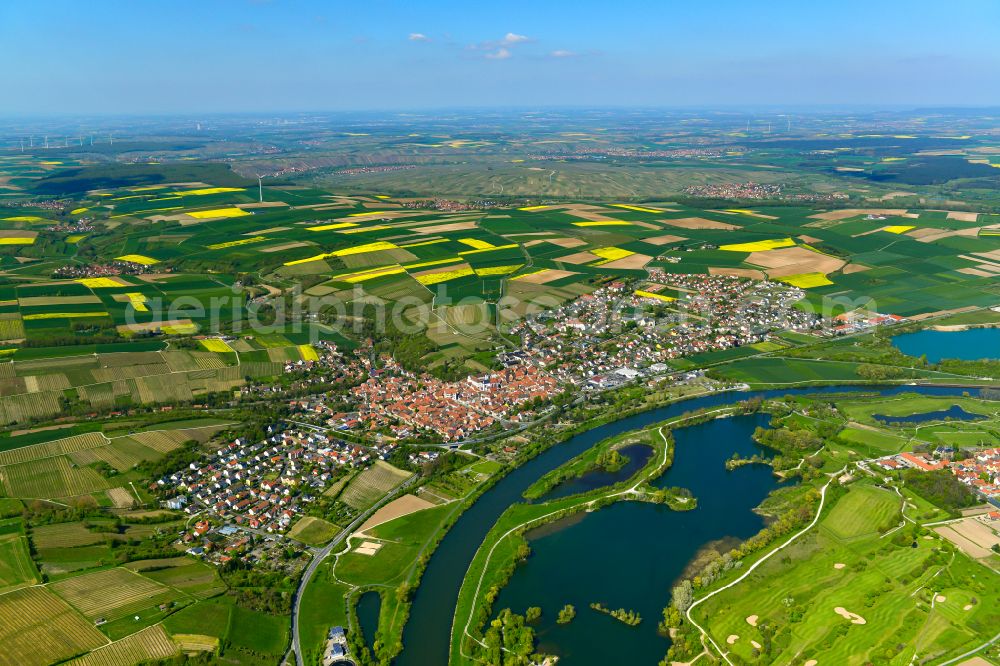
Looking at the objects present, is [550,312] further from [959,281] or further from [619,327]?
[959,281]

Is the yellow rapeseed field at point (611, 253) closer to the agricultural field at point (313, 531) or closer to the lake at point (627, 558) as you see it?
the lake at point (627, 558)

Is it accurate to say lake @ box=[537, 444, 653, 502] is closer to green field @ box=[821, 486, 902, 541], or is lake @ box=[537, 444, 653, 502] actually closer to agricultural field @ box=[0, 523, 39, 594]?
green field @ box=[821, 486, 902, 541]

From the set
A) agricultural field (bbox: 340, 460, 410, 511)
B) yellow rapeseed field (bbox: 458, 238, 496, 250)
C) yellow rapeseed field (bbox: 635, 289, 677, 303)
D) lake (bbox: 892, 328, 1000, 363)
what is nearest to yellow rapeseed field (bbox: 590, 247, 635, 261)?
yellow rapeseed field (bbox: 635, 289, 677, 303)

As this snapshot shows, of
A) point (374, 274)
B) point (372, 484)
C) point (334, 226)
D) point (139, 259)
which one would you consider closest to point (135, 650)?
point (372, 484)

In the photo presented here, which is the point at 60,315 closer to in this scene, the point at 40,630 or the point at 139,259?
the point at 139,259

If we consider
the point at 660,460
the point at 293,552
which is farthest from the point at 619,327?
the point at 293,552

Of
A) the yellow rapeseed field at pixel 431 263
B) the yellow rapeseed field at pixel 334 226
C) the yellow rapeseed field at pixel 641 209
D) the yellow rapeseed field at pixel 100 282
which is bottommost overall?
the yellow rapeseed field at pixel 100 282

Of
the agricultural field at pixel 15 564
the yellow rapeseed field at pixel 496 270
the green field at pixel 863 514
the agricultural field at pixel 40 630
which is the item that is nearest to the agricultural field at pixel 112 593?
the agricultural field at pixel 40 630
